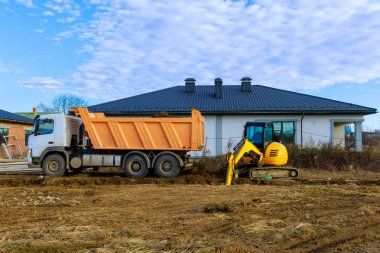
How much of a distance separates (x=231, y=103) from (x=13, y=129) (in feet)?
69.3

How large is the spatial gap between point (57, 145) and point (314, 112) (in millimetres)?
16754

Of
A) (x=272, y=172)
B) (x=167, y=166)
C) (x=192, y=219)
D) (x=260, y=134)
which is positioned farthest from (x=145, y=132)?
(x=192, y=219)

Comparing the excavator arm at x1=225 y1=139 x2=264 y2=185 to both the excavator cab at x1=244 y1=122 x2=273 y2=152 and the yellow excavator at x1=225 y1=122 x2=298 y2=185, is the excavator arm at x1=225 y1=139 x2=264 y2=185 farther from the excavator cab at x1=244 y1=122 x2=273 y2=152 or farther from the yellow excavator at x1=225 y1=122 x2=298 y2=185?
the excavator cab at x1=244 y1=122 x2=273 y2=152

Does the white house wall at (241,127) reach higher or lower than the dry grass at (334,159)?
higher

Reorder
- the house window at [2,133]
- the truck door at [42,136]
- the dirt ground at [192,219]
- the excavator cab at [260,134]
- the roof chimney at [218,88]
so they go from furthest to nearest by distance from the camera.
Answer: the house window at [2,133] < the roof chimney at [218,88] < the truck door at [42,136] < the excavator cab at [260,134] < the dirt ground at [192,219]

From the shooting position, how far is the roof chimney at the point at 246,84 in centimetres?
3094

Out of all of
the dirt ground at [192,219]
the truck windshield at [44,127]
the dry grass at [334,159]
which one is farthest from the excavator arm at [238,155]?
Answer: the truck windshield at [44,127]

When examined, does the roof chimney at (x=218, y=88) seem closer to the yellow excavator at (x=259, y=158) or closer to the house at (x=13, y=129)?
the yellow excavator at (x=259, y=158)

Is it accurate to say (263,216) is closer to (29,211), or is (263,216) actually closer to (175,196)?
(175,196)

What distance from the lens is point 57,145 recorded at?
16.9 meters

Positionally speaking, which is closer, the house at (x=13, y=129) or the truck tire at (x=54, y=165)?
the truck tire at (x=54, y=165)

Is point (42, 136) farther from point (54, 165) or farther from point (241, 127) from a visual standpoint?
point (241, 127)

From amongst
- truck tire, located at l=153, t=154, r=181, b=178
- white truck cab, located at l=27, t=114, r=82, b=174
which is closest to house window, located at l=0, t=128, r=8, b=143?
white truck cab, located at l=27, t=114, r=82, b=174

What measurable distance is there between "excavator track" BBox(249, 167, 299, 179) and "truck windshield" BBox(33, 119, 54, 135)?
889 centimetres
